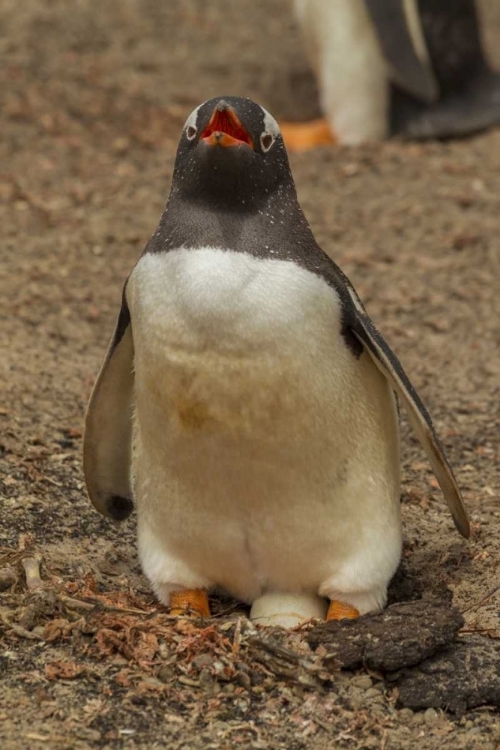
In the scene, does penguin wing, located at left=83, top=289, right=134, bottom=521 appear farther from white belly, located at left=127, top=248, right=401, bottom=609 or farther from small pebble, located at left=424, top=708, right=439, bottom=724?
small pebble, located at left=424, top=708, right=439, bottom=724

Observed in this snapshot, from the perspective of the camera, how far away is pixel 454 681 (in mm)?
2861

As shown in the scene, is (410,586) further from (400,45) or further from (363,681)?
(400,45)

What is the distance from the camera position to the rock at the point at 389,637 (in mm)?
2857

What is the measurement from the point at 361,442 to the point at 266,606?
52 centimetres

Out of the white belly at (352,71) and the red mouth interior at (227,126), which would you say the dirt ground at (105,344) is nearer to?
the white belly at (352,71)

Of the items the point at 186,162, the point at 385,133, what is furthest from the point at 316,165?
the point at 186,162

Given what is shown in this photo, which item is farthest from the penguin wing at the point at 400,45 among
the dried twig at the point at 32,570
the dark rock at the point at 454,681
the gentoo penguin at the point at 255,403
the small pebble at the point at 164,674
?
the small pebble at the point at 164,674

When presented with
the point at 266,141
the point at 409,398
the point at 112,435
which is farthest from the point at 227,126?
the point at 112,435

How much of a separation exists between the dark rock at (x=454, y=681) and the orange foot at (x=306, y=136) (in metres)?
4.91

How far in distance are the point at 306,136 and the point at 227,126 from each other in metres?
4.70

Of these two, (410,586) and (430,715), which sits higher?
(430,715)

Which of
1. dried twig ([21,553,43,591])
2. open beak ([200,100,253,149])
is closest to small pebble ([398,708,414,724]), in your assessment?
dried twig ([21,553,43,591])

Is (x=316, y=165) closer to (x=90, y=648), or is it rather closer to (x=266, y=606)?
(x=266, y=606)

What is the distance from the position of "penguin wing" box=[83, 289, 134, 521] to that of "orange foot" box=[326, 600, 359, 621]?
726mm
